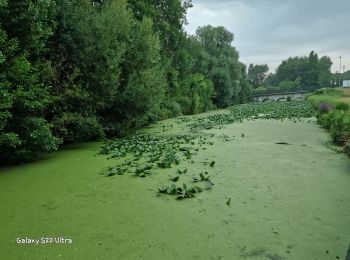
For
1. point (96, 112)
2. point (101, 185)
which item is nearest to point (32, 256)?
point (101, 185)

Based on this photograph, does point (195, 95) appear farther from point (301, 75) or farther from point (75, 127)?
point (301, 75)

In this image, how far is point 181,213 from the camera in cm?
461

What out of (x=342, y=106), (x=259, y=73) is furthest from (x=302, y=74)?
(x=342, y=106)

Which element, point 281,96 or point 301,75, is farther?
point 301,75

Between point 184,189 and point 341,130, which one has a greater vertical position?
point 341,130

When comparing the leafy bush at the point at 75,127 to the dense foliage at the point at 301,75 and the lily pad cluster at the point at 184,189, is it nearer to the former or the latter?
the lily pad cluster at the point at 184,189

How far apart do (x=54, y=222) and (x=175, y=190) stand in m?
1.95

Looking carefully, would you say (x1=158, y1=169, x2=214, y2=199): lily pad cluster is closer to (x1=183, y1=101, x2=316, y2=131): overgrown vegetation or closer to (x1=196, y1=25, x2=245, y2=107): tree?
(x1=183, y1=101, x2=316, y2=131): overgrown vegetation

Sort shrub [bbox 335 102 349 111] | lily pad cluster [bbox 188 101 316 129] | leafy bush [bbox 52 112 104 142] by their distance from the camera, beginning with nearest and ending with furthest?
leafy bush [bbox 52 112 104 142] → shrub [bbox 335 102 349 111] → lily pad cluster [bbox 188 101 316 129]

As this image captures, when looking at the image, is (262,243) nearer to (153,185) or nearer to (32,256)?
(32,256)

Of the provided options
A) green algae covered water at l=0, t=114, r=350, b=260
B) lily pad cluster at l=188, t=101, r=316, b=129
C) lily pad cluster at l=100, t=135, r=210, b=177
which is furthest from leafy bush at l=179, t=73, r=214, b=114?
green algae covered water at l=0, t=114, r=350, b=260

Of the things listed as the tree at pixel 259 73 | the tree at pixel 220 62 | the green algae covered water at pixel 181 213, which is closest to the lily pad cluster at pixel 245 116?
the green algae covered water at pixel 181 213

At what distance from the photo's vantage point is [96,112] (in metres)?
13.2

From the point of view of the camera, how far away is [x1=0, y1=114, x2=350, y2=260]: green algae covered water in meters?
3.56
